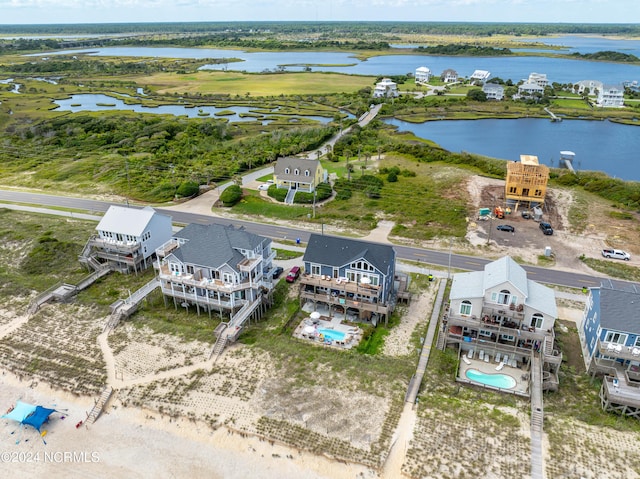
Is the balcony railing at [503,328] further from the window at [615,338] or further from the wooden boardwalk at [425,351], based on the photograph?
the window at [615,338]

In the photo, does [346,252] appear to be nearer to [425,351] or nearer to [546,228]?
[425,351]

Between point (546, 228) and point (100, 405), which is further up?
point (546, 228)

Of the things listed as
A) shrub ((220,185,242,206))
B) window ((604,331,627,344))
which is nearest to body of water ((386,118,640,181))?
shrub ((220,185,242,206))

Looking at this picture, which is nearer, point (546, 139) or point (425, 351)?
point (425, 351)

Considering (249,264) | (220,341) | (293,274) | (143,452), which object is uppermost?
(249,264)

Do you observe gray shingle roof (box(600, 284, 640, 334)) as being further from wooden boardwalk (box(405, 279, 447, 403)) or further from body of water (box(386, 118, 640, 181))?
body of water (box(386, 118, 640, 181))

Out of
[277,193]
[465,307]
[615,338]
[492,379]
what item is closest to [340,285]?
[465,307]

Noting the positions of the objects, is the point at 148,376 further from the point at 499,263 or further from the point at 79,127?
the point at 79,127
